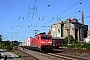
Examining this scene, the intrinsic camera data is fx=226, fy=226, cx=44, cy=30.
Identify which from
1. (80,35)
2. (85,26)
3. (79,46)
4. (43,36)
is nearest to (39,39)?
(43,36)

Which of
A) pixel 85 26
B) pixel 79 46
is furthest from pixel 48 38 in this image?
pixel 85 26

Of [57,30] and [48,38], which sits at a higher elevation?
[57,30]

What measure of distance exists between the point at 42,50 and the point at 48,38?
2546 millimetres

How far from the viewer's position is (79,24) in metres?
128

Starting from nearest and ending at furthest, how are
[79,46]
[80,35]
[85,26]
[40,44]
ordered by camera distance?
1. [40,44]
2. [79,46]
3. [80,35]
4. [85,26]

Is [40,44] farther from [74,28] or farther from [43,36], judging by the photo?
[74,28]

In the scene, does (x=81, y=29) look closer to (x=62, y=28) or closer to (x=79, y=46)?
(x=62, y=28)

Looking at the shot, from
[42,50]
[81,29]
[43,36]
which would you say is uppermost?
[81,29]

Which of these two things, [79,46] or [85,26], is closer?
[79,46]

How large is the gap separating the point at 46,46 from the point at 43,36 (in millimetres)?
1953

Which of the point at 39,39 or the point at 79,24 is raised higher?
the point at 79,24

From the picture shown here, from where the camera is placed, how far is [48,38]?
4203 centimetres

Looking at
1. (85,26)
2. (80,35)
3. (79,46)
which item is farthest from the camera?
(85,26)

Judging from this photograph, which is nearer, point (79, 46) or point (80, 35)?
point (79, 46)
